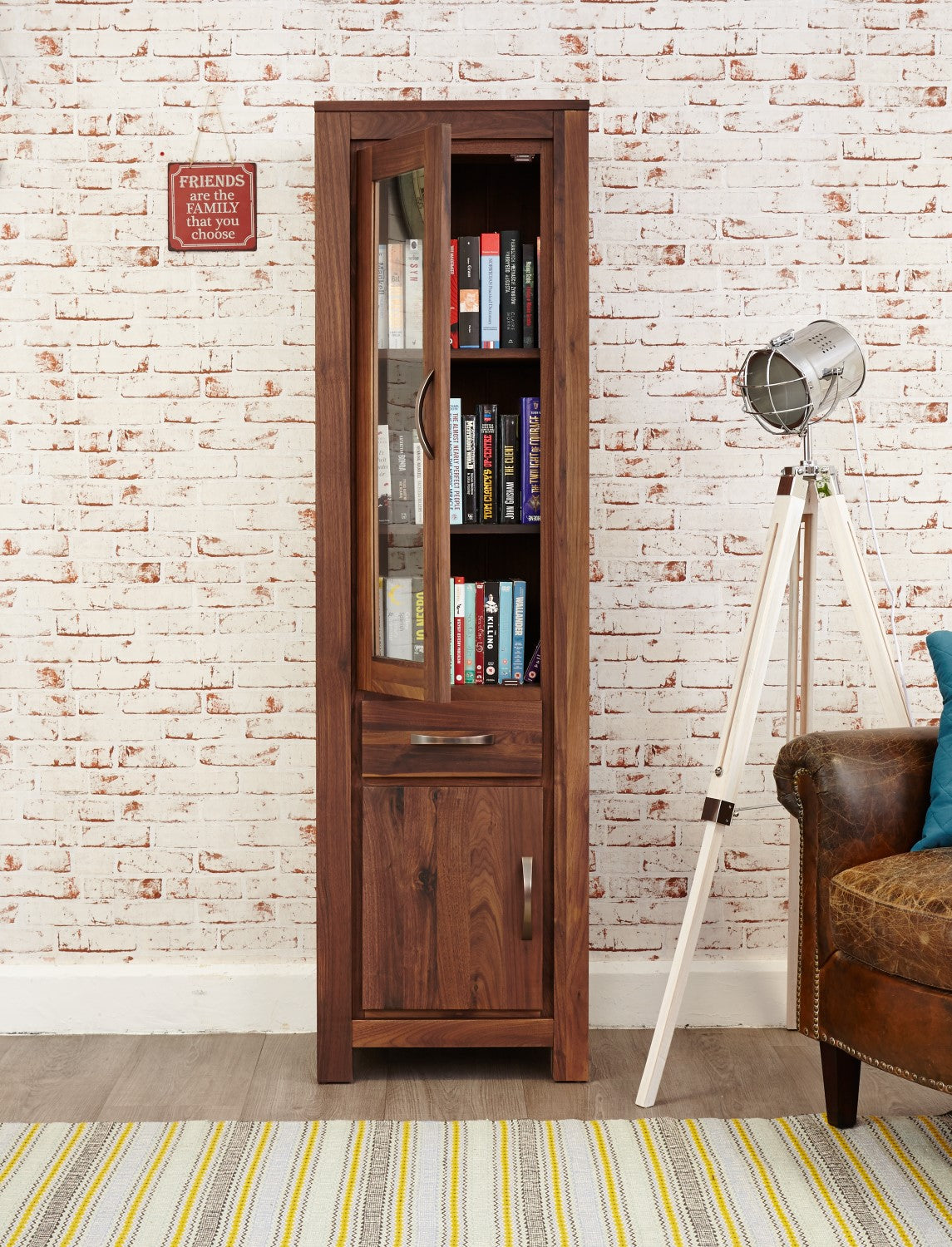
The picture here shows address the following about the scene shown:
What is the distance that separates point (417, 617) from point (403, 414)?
405 millimetres

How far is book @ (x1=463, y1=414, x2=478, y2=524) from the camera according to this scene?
2.32m

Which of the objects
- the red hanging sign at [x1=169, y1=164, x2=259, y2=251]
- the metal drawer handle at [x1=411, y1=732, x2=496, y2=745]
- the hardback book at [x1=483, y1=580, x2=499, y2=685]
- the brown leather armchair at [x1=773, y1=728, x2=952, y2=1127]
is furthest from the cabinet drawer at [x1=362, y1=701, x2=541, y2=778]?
the red hanging sign at [x1=169, y1=164, x2=259, y2=251]

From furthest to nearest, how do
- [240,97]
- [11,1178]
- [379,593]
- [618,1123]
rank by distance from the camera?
[240,97] < [379,593] < [618,1123] < [11,1178]

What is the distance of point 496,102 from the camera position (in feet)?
7.30

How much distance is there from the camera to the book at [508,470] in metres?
2.34

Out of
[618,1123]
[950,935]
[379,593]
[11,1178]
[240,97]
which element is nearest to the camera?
[950,935]

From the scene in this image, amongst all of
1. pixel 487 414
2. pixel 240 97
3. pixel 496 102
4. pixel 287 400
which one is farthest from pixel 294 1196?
pixel 240 97

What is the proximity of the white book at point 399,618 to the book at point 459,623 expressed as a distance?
124 millimetres

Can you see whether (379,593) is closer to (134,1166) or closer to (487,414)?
(487,414)

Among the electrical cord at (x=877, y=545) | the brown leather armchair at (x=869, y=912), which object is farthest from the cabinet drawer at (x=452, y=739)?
the electrical cord at (x=877, y=545)

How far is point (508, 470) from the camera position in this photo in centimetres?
234

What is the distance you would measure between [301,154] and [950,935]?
83.6 inches

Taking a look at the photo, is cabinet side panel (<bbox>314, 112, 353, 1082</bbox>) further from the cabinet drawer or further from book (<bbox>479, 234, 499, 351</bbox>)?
book (<bbox>479, 234, 499, 351</bbox>)

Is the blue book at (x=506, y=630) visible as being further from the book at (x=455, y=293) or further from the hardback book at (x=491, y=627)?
the book at (x=455, y=293)
